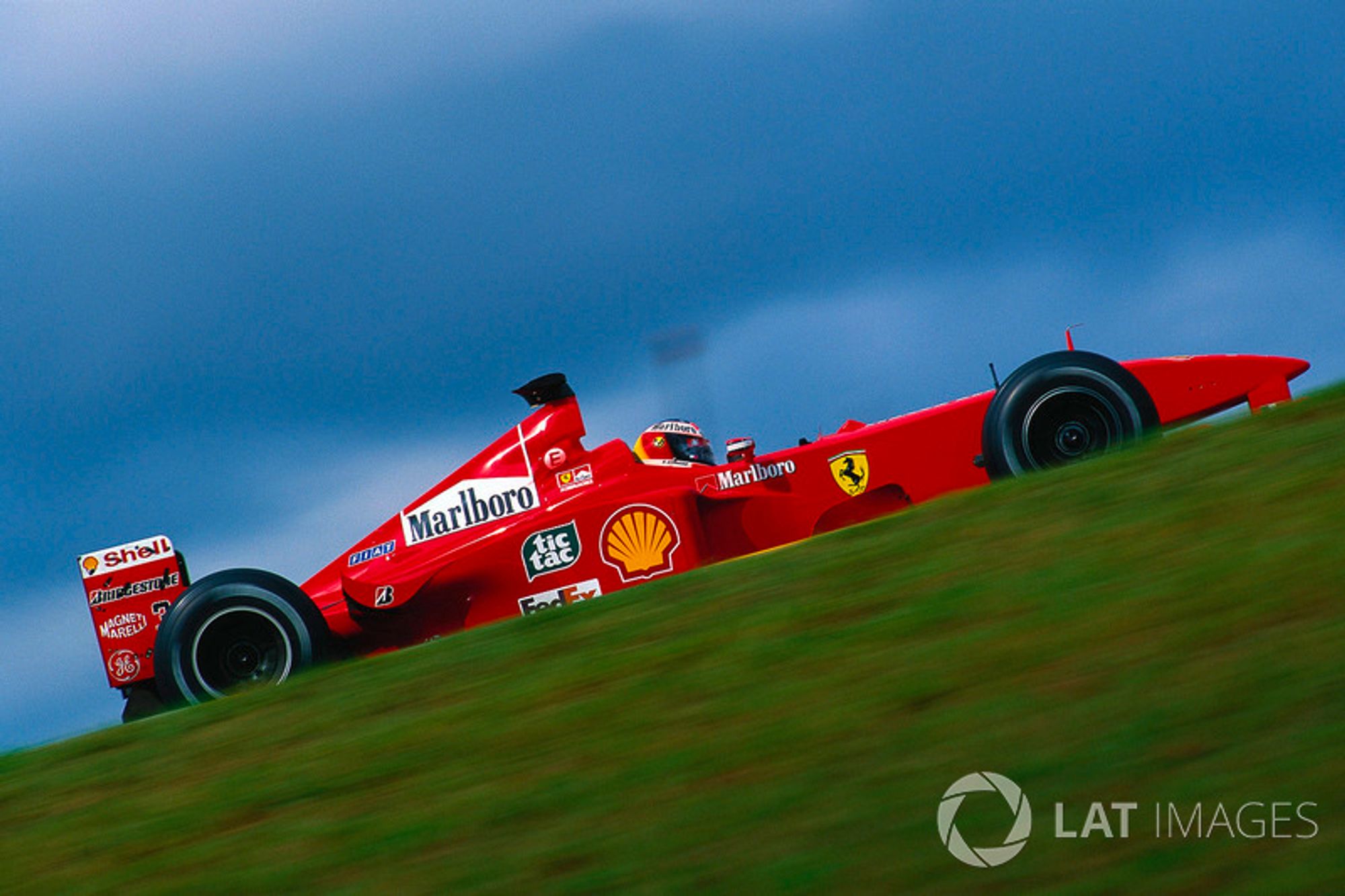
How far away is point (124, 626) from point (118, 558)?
0.49 m

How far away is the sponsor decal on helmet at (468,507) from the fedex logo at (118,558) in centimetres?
183

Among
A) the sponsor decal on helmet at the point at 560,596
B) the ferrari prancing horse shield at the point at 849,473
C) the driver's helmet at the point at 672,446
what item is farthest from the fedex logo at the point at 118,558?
the ferrari prancing horse shield at the point at 849,473

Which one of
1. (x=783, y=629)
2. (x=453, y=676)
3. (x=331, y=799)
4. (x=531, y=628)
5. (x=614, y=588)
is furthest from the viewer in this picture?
(x=614, y=588)

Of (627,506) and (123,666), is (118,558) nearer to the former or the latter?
(123,666)

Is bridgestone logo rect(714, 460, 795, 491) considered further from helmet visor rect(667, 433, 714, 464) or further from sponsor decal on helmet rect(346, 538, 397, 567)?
sponsor decal on helmet rect(346, 538, 397, 567)

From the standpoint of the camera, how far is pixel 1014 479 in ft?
19.8

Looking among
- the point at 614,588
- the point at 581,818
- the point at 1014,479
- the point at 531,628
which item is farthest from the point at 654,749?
the point at 614,588

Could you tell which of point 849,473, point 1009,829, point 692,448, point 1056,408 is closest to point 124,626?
point 692,448

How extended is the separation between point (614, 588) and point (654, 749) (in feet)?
17.1

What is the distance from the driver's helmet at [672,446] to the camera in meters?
10.1

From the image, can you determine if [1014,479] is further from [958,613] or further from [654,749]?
[654,749]

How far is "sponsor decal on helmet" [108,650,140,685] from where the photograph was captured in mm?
9164

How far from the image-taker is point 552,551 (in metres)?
9.00

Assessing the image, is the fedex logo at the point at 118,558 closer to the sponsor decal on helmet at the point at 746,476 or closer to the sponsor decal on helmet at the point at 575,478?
the sponsor decal on helmet at the point at 575,478
